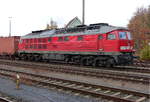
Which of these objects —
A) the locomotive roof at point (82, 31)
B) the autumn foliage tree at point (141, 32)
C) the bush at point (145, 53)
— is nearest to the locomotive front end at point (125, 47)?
the locomotive roof at point (82, 31)

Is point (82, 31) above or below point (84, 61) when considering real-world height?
above

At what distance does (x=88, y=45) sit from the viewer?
63.4 ft

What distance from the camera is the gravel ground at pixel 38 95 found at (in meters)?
8.73

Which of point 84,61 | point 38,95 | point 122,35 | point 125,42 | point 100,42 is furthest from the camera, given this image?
point 84,61

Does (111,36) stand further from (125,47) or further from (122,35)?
(125,47)

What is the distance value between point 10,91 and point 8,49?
22158 millimetres

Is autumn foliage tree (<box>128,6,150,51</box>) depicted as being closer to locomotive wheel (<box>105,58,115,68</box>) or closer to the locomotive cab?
the locomotive cab

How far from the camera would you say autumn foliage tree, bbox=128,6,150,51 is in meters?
52.9

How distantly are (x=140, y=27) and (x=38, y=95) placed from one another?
2130 inches

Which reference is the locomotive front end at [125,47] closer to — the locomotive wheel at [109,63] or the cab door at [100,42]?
the locomotive wheel at [109,63]

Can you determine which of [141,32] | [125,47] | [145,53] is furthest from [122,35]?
[141,32]

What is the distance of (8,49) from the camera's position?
31359 mm

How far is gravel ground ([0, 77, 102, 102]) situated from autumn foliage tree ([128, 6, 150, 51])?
29067 mm

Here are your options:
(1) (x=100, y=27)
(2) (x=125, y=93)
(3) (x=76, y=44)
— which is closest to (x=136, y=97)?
(2) (x=125, y=93)
